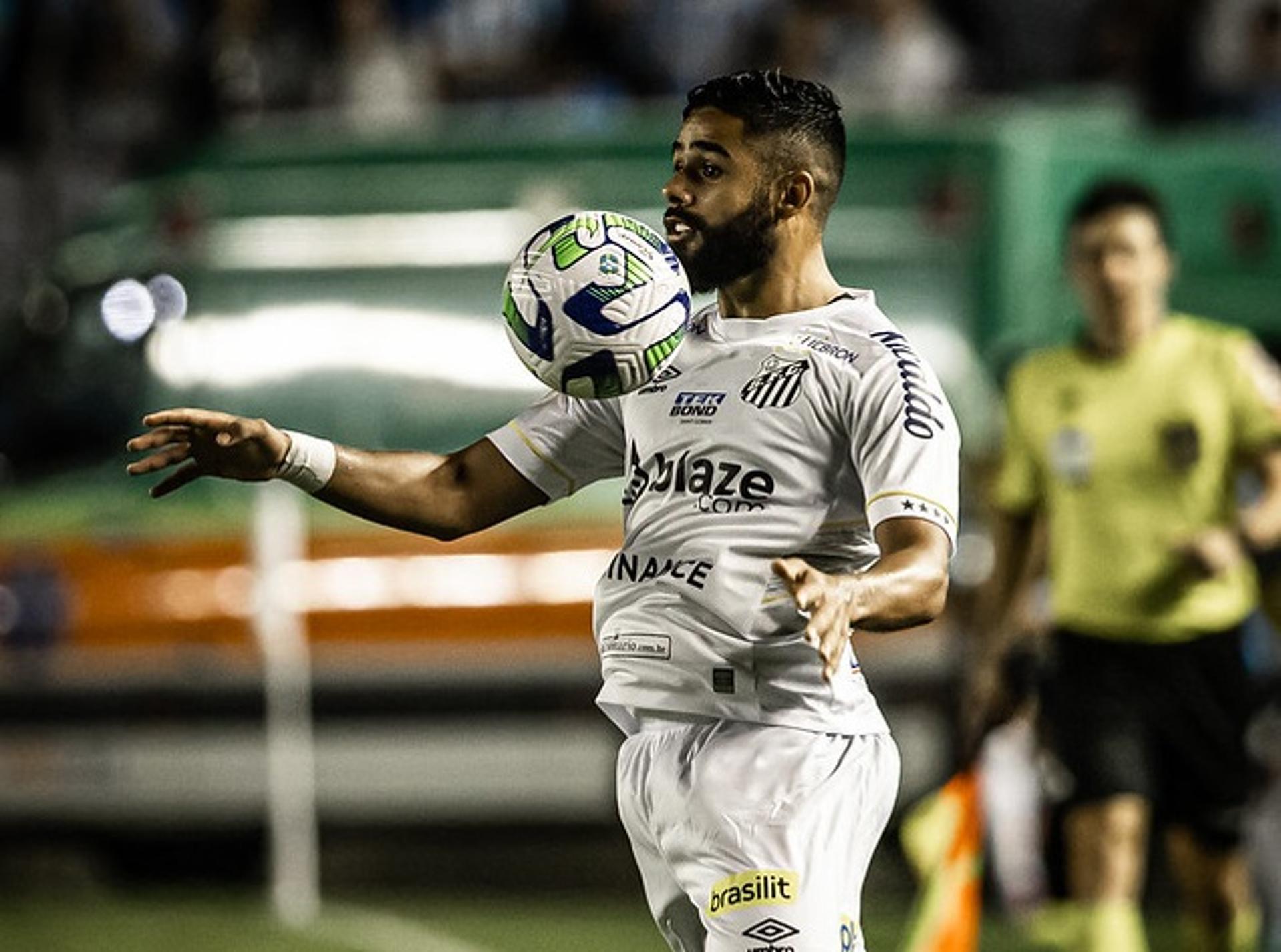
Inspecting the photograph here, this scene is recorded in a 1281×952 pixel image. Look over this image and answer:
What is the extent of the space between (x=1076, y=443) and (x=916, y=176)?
384 centimetres

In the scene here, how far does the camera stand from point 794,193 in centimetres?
545

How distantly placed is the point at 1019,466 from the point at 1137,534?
0.39m

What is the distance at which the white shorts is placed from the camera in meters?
5.29

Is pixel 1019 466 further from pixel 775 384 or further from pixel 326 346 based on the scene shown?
pixel 326 346

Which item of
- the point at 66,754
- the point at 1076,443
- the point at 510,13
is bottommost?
the point at 66,754

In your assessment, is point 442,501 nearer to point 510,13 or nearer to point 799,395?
point 799,395

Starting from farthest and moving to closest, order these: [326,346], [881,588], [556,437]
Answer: [326,346], [556,437], [881,588]

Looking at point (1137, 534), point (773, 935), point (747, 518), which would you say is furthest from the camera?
point (1137, 534)

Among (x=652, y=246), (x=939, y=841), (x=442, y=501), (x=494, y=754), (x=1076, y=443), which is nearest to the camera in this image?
(x=652, y=246)

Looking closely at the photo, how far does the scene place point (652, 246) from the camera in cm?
528

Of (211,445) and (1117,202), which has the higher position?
(1117,202)

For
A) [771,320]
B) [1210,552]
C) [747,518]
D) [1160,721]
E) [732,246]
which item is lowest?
[1160,721]

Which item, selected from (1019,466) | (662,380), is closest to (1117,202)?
(1019,466)

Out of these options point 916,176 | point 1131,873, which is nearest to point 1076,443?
point 1131,873
